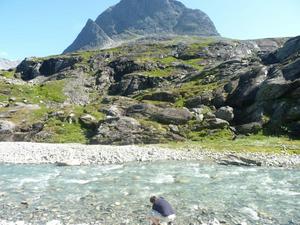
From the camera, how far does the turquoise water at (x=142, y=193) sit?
75.5ft

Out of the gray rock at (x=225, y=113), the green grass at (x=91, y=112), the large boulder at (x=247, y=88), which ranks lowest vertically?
the green grass at (x=91, y=112)

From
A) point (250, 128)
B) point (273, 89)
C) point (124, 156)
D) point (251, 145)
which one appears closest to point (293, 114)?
point (250, 128)

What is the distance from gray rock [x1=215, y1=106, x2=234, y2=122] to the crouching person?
46492mm

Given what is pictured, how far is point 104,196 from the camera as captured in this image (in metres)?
27.6

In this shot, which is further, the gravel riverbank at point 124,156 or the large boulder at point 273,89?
the large boulder at point 273,89

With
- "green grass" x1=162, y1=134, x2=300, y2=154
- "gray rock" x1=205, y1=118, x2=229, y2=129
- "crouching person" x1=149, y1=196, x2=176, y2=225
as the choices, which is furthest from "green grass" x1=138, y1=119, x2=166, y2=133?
"crouching person" x1=149, y1=196, x2=176, y2=225

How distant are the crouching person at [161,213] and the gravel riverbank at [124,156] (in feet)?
67.5

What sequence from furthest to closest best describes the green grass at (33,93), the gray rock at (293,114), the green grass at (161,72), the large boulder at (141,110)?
the green grass at (161,72) < the green grass at (33,93) < the large boulder at (141,110) < the gray rock at (293,114)

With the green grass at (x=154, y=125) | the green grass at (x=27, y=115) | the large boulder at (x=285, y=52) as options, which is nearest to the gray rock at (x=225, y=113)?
the green grass at (x=154, y=125)

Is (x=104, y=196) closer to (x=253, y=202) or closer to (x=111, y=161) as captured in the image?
(x=253, y=202)

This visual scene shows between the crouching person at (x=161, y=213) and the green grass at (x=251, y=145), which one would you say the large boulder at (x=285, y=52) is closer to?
the green grass at (x=251, y=145)

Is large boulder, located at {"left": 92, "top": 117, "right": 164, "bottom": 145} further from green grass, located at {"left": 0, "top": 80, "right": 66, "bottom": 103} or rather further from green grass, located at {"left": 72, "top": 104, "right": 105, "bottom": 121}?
green grass, located at {"left": 0, "top": 80, "right": 66, "bottom": 103}

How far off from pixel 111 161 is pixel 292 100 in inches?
1389

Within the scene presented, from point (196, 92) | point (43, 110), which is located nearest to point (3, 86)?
point (43, 110)
